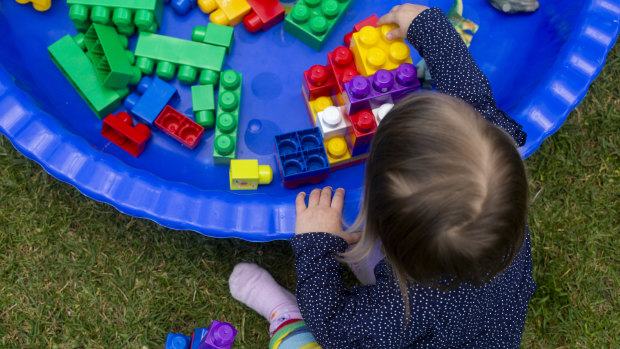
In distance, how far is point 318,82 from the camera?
3.69 ft

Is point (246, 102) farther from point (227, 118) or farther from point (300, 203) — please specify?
point (300, 203)

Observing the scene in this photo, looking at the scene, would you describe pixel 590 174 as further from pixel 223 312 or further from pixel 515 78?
pixel 223 312

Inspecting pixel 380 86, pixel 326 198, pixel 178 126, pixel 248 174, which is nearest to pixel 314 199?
pixel 326 198

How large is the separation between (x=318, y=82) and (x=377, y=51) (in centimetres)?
15

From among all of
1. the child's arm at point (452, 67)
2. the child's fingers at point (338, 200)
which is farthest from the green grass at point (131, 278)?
the child's arm at point (452, 67)

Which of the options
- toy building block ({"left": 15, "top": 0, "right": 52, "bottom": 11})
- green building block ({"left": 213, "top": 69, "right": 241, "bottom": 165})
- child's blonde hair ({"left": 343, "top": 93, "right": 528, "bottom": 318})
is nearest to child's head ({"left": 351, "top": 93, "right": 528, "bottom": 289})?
child's blonde hair ({"left": 343, "top": 93, "right": 528, "bottom": 318})

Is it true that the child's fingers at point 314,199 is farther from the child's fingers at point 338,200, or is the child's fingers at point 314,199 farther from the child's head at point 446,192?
the child's head at point 446,192

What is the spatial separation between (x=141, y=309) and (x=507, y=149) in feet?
2.99

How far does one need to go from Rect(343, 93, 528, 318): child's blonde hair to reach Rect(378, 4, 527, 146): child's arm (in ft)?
0.84

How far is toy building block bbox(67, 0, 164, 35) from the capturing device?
3.71ft

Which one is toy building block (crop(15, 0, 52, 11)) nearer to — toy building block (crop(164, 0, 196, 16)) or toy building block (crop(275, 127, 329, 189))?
toy building block (crop(164, 0, 196, 16))

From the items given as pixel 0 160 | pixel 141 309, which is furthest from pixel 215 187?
pixel 0 160

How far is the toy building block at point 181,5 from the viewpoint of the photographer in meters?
1.23

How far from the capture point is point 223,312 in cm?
122
